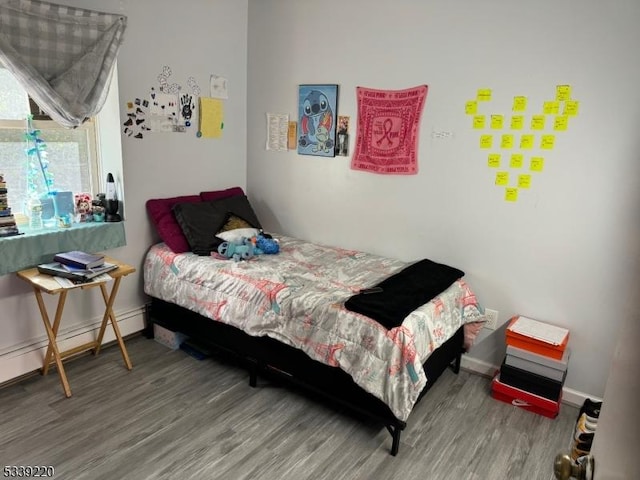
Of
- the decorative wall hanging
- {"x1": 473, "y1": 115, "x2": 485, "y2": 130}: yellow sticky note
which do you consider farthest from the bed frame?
the decorative wall hanging

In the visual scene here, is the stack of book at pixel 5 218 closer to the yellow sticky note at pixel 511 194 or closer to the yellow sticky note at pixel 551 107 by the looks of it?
the yellow sticky note at pixel 511 194

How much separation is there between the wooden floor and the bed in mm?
149

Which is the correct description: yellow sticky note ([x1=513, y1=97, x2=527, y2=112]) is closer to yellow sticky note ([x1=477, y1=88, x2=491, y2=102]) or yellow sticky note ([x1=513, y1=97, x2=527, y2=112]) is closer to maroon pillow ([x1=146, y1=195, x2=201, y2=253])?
yellow sticky note ([x1=477, y1=88, x2=491, y2=102])

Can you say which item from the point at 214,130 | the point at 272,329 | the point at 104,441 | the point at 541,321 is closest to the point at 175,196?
the point at 214,130

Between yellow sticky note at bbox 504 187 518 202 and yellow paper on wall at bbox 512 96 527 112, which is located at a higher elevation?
yellow paper on wall at bbox 512 96 527 112

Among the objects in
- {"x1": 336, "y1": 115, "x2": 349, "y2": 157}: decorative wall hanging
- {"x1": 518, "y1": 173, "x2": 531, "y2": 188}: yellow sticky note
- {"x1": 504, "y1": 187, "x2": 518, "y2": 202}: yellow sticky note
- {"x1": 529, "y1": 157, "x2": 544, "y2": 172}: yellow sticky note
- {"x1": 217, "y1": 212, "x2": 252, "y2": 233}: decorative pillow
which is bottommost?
{"x1": 217, "y1": 212, "x2": 252, "y2": 233}: decorative pillow

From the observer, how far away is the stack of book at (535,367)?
2396 millimetres

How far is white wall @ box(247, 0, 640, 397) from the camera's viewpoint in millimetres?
2281

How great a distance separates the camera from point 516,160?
2.54 metres

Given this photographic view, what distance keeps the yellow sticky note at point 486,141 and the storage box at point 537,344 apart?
1.04 m

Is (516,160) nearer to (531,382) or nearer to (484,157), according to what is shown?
(484,157)

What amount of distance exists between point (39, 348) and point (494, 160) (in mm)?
2882

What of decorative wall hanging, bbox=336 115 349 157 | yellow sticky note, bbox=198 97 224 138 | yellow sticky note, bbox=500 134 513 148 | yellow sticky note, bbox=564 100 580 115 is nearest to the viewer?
yellow sticky note, bbox=564 100 580 115

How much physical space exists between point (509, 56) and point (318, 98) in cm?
128
